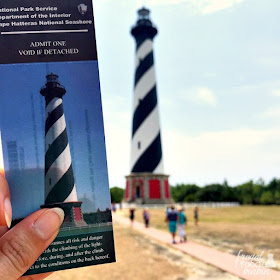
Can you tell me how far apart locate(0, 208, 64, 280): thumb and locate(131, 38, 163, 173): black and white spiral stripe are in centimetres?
3059

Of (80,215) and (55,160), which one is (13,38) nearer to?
(55,160)

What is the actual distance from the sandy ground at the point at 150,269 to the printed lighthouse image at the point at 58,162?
16.9ft

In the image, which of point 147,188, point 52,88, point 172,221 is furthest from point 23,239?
point 147,188

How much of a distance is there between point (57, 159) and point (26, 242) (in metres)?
0.53

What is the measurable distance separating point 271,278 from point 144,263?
3.18m

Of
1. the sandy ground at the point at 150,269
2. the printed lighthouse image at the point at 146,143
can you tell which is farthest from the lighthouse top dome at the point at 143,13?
the sandy ground at the point at 150,269

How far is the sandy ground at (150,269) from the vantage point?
695 centimetres

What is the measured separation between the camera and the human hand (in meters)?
2.02

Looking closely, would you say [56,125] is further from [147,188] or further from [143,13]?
[143,13]

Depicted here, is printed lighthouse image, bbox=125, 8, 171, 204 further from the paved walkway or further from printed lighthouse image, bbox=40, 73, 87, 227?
printed lighthouse image, bbox=40, 73, 87, 227

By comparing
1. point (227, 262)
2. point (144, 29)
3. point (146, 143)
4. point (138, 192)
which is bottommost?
point (138, 192)

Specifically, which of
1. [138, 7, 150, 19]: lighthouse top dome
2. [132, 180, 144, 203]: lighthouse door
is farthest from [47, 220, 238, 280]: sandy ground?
[138, 7, 150, 19]: lighthouse top dome

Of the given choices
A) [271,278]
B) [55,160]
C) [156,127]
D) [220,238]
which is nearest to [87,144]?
[55,160]

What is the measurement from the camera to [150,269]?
7594mm
